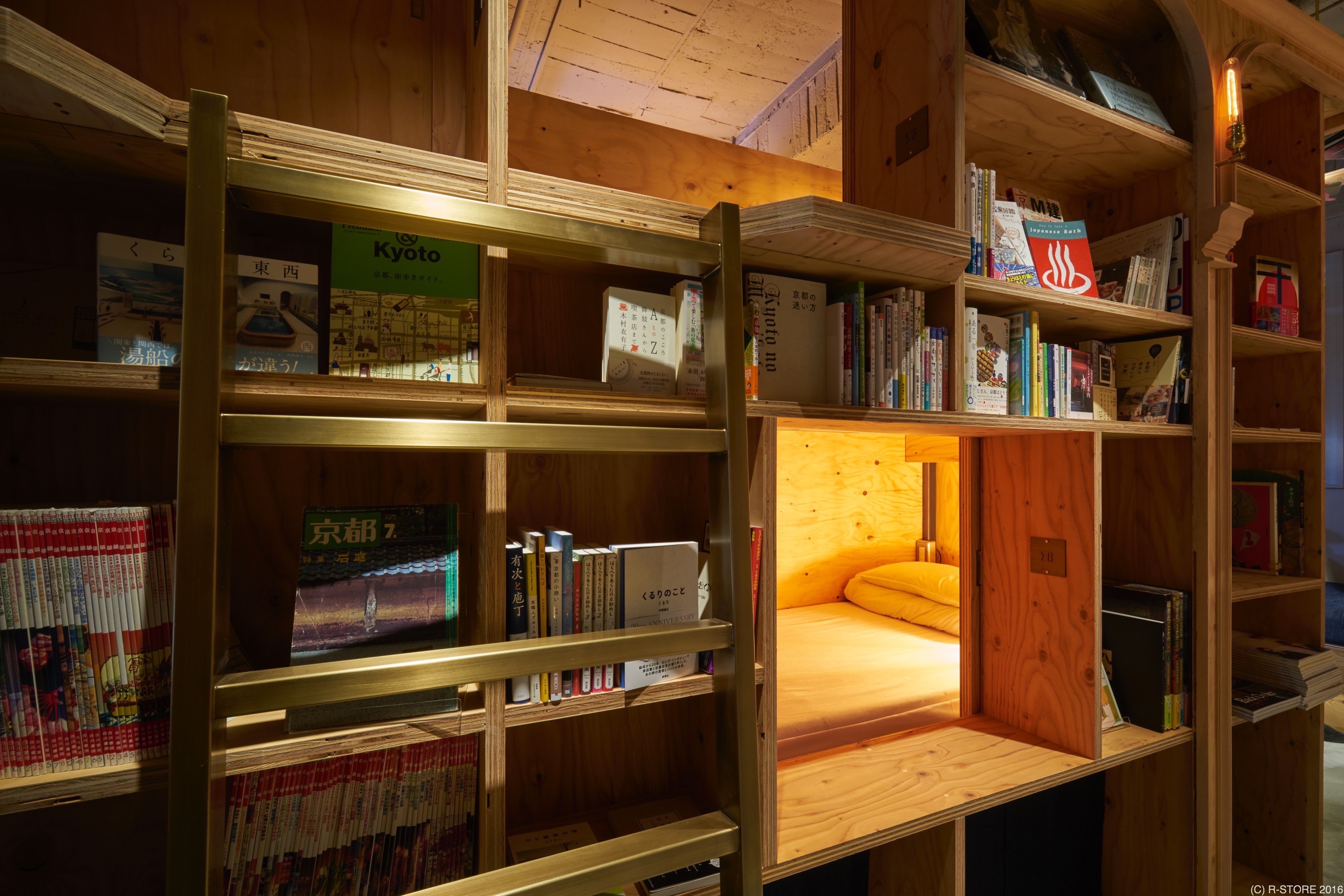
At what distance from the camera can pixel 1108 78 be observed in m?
1.67

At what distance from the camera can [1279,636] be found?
2.11 m

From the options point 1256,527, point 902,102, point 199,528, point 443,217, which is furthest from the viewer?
point 1256,527

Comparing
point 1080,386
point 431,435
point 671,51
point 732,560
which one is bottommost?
point 732,560

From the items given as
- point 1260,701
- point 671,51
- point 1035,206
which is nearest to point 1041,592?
point 1260,701

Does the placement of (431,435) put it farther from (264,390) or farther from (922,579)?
(922,579)

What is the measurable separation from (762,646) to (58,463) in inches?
48.0

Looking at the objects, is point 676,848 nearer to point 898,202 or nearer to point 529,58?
point 898,202

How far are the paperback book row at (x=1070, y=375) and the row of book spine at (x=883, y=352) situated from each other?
0.42 ft

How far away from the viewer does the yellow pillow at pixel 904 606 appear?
8.48ft

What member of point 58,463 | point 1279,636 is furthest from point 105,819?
point 1279,636

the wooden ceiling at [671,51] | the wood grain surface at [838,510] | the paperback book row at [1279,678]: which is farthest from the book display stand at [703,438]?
the wood grain surface at [838,510]

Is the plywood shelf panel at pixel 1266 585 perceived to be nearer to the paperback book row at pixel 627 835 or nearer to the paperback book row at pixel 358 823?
the paperback book row at pixel 627 835

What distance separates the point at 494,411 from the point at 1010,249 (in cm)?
135

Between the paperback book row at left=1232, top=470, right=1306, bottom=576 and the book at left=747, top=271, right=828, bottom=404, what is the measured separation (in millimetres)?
1788
